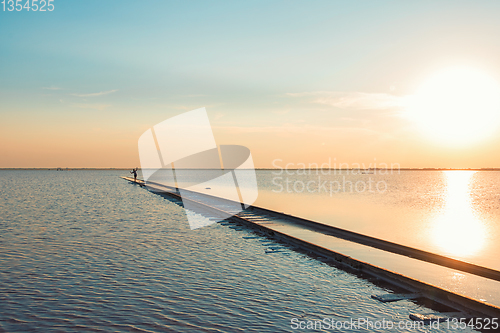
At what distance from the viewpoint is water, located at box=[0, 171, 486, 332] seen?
29.6 ft

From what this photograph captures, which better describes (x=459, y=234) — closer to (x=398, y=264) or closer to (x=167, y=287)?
(x=398, y=264)

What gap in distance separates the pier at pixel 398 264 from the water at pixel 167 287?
77 cm

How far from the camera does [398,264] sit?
629 inches

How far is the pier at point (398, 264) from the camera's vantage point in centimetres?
1029

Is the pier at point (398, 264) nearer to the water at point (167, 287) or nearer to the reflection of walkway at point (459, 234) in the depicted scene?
the water at point (167, 287)

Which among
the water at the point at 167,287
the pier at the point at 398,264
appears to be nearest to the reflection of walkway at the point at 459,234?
the pier at the point at 398,264

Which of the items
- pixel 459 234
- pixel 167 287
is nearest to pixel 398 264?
pixel 167 287

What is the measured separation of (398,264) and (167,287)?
404 inches

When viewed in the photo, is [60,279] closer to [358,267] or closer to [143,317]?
[143,317]

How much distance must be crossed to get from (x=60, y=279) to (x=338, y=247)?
13232mm

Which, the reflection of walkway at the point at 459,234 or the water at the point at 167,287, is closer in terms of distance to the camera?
the water at the point at 167,287

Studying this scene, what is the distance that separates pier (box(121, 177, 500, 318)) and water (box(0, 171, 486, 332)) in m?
0.77

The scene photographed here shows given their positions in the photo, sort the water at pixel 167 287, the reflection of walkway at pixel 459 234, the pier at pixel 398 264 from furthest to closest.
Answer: the reflection of walkway at pixel 459 234, the pier at pixel 398 264, the water at pixel 167 287

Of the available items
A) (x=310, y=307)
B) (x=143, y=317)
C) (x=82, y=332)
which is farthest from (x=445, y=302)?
(x=82, y=332)
